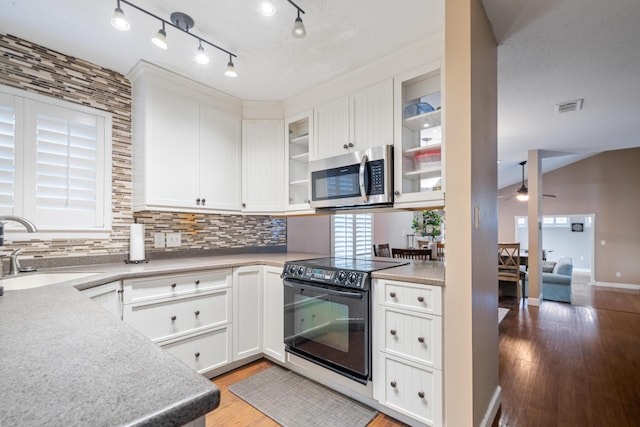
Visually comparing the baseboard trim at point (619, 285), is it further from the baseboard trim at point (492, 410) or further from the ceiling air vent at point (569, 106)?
the baseboard trim at point (492, 410)

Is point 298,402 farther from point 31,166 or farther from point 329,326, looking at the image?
point 31,166

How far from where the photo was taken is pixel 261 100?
294 cm

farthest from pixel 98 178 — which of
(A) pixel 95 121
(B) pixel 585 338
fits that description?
(B) pixel 585 338

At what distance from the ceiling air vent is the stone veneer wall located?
349cm

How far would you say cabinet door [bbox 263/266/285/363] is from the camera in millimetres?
2451

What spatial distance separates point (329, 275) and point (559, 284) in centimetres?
525

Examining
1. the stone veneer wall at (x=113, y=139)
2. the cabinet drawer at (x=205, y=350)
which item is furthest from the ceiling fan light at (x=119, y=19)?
the cabinet drawer at (x=205, y=350)

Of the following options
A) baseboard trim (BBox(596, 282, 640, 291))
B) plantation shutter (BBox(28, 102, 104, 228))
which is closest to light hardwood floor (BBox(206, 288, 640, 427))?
plantation shutter (BBox(28, 102, 104, 228))

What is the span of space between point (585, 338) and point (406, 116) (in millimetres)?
3397

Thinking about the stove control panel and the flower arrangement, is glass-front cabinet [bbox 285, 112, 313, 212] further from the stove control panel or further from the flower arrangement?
the flower arrangement

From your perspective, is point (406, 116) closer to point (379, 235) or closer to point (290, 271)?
point (290, 271)

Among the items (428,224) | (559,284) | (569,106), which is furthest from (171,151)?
(559,284)

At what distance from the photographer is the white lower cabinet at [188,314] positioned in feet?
6.46

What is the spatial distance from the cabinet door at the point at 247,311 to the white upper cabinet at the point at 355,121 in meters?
1.17
